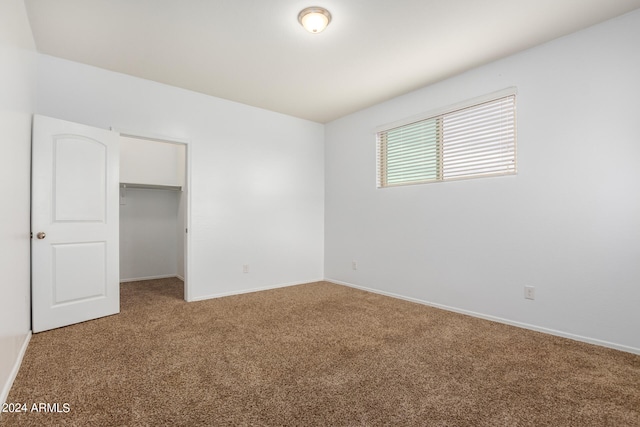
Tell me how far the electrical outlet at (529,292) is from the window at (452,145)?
110cm

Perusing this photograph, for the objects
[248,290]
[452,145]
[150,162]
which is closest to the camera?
[452,145]

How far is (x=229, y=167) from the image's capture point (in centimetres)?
417

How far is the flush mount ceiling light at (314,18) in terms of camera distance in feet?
7.62

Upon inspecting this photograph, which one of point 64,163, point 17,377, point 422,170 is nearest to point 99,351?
point 17,377

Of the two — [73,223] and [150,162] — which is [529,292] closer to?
[73,223]

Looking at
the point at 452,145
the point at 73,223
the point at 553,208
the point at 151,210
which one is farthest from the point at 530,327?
the point at 151,210

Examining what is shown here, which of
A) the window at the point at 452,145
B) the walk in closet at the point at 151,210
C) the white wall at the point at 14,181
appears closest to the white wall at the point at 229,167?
the white wall at the point at 14,181

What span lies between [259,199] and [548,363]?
362cm

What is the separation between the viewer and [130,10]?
236 centimetres

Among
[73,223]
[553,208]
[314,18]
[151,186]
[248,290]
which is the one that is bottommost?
[248,290]

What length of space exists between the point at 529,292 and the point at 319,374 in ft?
7.03

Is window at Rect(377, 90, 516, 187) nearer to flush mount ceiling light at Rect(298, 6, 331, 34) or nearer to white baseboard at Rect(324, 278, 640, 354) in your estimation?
white baseboard at Rect(324, 278, 640, 354)

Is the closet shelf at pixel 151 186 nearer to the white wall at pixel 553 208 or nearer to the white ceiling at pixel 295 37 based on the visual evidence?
the white ceiling at pixel 295 37

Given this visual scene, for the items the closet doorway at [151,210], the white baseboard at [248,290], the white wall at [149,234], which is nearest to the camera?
the white baseboard at [248,290]
